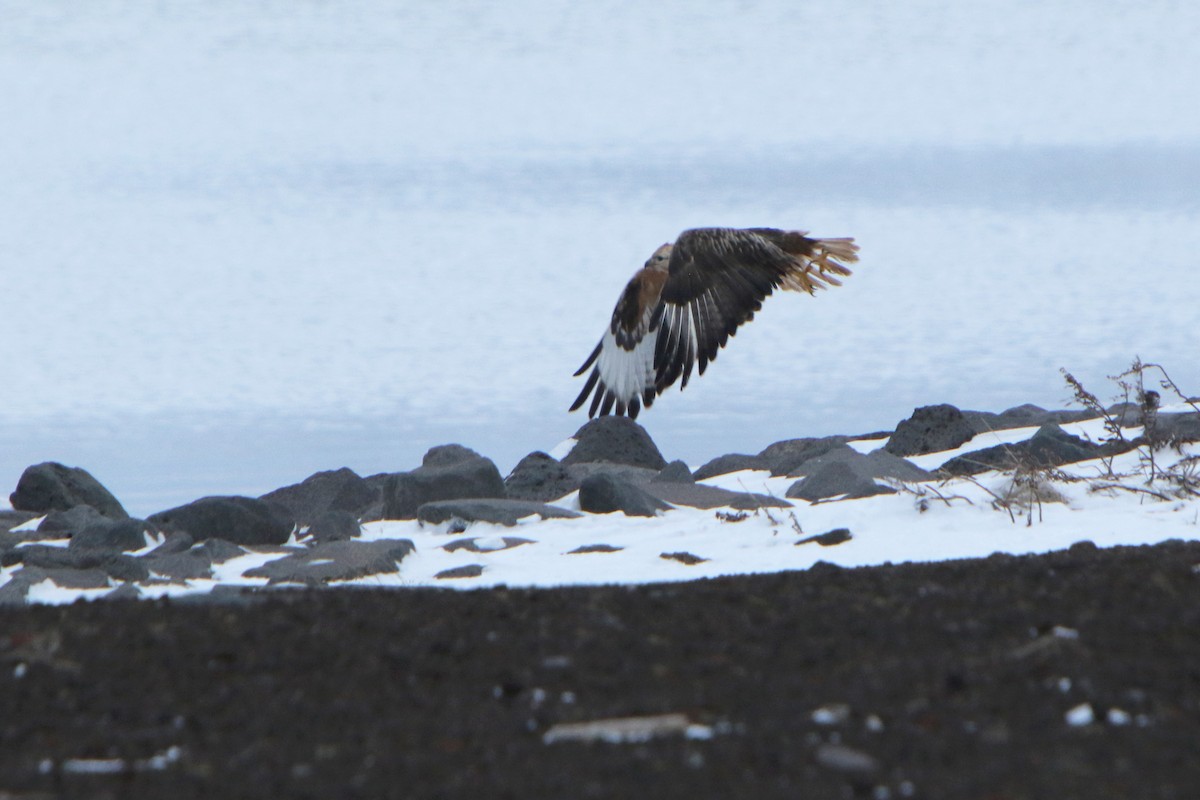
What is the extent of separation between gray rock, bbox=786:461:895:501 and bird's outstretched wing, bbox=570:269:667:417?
1580 mm

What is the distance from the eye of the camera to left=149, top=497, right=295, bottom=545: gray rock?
45.0 feet

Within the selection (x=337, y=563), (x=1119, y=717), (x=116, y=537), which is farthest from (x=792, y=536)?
(x=1119, y=717)

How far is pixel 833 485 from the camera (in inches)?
549

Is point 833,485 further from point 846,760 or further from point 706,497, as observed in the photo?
point 846,760

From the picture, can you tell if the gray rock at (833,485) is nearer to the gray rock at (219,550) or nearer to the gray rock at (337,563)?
the gray rock at (337,563)

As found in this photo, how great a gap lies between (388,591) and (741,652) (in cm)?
242

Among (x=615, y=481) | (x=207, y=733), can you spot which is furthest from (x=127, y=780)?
(x=615, y=481)

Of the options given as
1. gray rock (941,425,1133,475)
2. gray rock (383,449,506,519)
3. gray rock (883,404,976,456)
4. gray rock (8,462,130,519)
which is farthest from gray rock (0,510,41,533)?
gray rock (883,404,976,456)

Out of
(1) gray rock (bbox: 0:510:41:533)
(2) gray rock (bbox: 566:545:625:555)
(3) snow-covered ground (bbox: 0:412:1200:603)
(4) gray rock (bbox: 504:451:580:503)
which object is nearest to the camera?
(3) snow-covered ground (bbox: 0:412:1200:603)

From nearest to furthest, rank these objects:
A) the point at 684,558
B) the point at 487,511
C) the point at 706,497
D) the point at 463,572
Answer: the point at 684,558 < the point at 463,572 < the point at 487,511 < the point at 706,497

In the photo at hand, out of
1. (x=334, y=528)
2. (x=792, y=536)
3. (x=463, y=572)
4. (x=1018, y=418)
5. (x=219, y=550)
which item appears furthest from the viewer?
(x=1018, y=418)

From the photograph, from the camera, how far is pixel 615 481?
14.1 metres

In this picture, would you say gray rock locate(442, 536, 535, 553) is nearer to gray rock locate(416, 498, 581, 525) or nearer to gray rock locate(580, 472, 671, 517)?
gray rock locate(416, 498, 581, 525)

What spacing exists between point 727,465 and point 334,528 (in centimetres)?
607
